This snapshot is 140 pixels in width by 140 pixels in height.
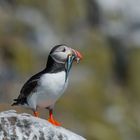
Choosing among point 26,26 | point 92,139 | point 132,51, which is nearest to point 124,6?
Result: point 132,51

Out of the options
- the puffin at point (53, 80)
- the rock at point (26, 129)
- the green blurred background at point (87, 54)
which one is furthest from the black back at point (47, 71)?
the green blurred background at point (87, 54)

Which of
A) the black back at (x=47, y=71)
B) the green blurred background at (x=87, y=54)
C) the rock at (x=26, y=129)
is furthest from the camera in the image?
the green blurred background at (x=87, y=54)

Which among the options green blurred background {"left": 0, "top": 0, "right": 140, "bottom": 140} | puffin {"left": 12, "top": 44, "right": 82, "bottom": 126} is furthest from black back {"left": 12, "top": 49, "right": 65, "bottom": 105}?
green blurred background {"left": 0, "top": 0, "right": 140, "bottom": 140}

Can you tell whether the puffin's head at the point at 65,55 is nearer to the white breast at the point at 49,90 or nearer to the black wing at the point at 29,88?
the white breast at the point at 49,90

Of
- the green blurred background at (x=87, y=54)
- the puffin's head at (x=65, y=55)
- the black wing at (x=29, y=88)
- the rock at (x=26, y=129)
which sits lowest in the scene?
the green blurred background at (x=87, y=54)

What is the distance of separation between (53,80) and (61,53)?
0.45 metres

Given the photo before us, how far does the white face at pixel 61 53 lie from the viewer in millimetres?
12500

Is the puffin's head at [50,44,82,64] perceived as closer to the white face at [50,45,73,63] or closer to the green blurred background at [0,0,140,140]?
the white face at [50,45,73,63]

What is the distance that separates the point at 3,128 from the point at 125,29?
38452 millimetres

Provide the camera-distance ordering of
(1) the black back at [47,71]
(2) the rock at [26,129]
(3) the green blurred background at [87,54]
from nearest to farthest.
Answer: (2) the rock at [26,129], (1) the black back at [47,71], (3) the green blurred background at [87,54]

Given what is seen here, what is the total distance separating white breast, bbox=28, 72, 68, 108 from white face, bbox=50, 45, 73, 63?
230mm

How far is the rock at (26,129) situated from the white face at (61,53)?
883mm

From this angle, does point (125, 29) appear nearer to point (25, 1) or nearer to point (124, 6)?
point (124, 6)

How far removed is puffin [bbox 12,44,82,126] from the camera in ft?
40.2
